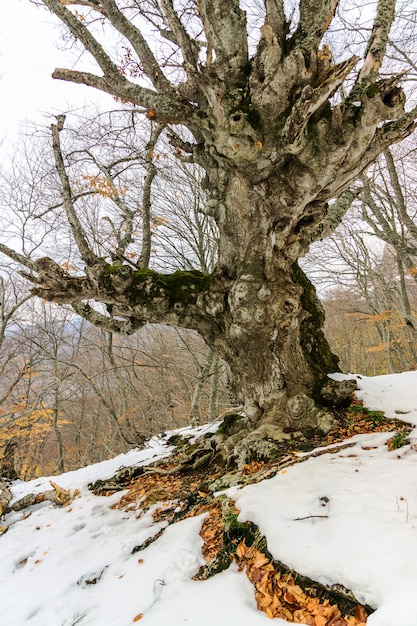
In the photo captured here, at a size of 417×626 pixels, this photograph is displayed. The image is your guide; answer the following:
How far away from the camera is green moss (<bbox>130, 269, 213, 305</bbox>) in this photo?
3.48m

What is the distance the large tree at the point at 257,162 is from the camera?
9.11 ft

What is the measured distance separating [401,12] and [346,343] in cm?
1414

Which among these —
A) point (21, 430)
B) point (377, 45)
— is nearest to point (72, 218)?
point (377, 45)

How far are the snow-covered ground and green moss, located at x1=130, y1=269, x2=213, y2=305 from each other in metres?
1.96

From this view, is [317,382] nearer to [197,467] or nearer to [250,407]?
[250,407]

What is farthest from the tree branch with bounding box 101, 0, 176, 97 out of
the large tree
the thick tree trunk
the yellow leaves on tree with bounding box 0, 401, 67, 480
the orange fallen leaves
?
the yellow leaves on tree with bounding box 0, 401, 67, 480

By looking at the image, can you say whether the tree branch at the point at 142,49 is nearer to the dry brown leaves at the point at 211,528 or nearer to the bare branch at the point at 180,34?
the bare branch at the point at 180,34

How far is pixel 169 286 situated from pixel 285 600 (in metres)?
2.79

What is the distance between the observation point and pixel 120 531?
111 inches

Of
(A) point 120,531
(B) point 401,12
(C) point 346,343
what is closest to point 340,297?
(C) point 346,343

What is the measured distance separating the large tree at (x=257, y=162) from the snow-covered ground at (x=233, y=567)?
1.08 meters

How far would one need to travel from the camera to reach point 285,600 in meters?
1.49

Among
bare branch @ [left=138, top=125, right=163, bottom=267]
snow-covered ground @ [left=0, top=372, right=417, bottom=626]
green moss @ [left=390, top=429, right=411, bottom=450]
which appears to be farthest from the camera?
bare branch @ [left=138, top=125, right=163, bottom=267]

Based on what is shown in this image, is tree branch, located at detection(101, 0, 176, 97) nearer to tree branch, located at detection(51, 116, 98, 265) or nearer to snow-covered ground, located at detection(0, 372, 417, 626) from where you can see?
tree branch, located at detection(51, 116, 98, 265)
